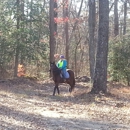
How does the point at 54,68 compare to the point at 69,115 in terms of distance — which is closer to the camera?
the point at 69,115

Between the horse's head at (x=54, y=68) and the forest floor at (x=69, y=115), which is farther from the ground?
the horse's head at (x=54, y=68)

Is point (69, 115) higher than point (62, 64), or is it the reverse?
point (62, 64)

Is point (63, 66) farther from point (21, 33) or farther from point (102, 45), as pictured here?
point (21, 33)

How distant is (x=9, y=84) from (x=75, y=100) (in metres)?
8.18

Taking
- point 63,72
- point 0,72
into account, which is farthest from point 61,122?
point 0,72

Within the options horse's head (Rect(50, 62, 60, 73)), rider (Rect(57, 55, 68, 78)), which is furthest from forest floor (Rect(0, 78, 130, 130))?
rider (Rect(57, 55, 68, 78))

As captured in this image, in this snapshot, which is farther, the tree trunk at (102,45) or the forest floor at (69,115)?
the tree trunk at (102,45)

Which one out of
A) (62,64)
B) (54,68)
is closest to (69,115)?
(54,68)

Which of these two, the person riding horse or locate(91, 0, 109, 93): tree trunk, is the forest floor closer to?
locate(91, 0, 109, 93): tree trunk

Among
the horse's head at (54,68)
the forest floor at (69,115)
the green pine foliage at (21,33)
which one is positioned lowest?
the forest floor at (69,115)

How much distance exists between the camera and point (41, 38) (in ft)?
85.8

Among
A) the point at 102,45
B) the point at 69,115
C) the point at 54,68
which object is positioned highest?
the point at 102,45

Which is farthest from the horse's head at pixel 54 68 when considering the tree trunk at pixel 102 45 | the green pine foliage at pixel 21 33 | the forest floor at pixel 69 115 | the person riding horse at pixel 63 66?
the green pine foliage at pixel 21 33

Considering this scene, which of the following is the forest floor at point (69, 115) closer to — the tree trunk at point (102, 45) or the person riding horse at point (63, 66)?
the tree trunk at point (102, 45)
